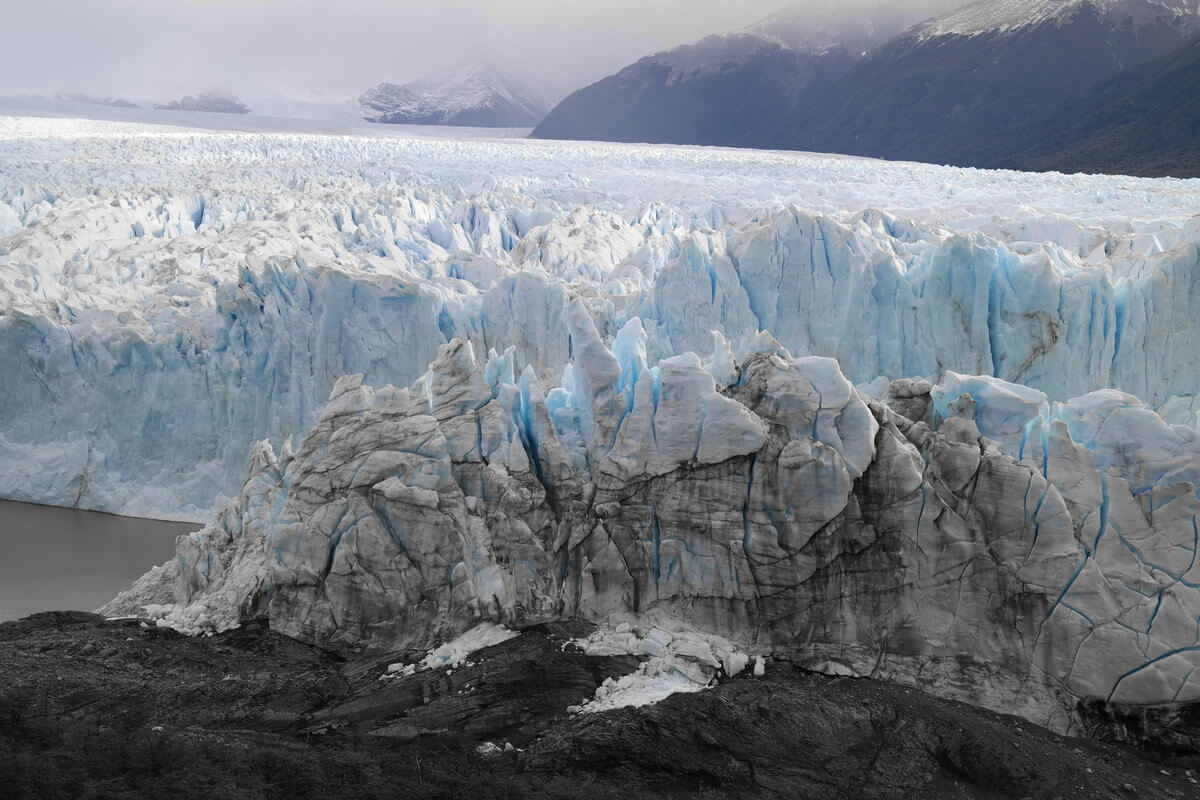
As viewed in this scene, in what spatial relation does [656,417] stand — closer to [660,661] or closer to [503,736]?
[660,661]

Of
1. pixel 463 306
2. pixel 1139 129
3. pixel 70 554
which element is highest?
pixel 1139 129

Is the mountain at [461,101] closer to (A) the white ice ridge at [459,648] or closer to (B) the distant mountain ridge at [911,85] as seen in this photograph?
(B) the distant mountain ridge at [911,85]

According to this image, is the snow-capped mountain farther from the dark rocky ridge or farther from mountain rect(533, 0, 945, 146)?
the dark rocky ridge

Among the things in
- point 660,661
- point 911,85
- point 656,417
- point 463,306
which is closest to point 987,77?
point 911,85

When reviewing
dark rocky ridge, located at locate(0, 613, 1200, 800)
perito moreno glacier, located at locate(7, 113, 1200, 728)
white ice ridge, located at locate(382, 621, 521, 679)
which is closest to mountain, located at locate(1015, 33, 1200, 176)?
perito moreno glacier, located at locate(7, 113, 1200, 728)

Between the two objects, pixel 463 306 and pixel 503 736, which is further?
pixel 463 306
